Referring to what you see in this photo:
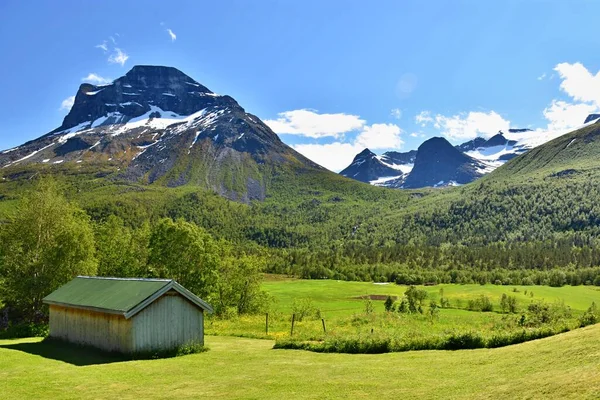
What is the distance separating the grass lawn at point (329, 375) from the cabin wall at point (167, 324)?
2.34 metres

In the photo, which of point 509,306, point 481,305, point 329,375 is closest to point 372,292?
point 481,305

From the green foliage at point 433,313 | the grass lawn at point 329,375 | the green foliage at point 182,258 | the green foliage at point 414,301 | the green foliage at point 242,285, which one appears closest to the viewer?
the grass lawn at point 329,375

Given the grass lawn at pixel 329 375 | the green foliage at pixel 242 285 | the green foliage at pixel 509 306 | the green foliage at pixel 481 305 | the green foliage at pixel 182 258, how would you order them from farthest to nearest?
the green foliage at pixel 481 305 < the green foliage at pixel 509 306 < the green foliage at pixel 242 285 < the green foliage at pixel 182 258 < the grass lawn at pixel 329 375

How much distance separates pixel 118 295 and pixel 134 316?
9.72ft

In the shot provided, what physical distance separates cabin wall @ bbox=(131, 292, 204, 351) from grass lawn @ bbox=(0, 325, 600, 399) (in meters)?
2.34

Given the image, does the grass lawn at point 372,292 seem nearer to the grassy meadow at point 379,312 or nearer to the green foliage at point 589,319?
the grassy meadow at point 379,312

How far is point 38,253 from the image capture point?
49781 mm

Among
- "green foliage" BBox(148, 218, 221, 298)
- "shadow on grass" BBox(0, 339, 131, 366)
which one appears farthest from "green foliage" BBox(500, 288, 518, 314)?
"shadow on grass" BBox(0, 339, 131, 366)

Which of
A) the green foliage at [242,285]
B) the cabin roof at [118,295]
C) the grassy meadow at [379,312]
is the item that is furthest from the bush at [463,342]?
the green foliage at [242,285]

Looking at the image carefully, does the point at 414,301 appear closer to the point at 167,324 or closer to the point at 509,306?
the point at 509,306

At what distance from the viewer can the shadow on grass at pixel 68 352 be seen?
29.3m

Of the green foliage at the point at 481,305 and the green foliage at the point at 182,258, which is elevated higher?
the green foliage at the point at 182,258

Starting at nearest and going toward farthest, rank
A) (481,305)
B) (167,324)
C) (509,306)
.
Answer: (167,324) < (509,306) < (481,305)

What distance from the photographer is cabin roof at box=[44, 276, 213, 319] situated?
99.9ft
